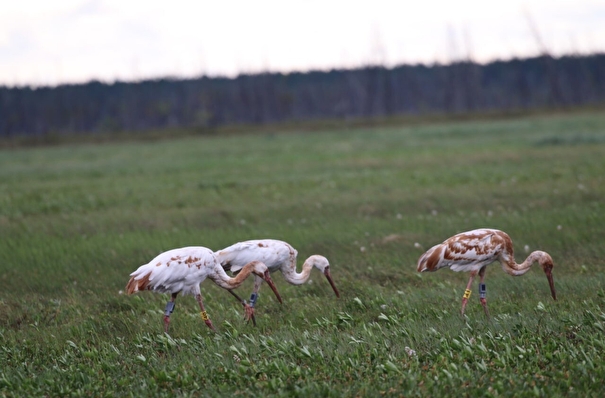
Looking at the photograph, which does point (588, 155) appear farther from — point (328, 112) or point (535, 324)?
→ point (328, 112)

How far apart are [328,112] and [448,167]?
91987 mm

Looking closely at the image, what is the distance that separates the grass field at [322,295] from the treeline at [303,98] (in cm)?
8333

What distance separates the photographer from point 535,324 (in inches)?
284

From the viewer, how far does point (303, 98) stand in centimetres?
11650

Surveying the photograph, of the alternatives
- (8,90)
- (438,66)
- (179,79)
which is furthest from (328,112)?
(8,90)

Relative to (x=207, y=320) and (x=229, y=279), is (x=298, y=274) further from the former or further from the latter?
(x=207, y=320)

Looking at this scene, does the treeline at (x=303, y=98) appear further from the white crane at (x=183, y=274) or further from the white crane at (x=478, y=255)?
the white crane at (x=183, y=274)

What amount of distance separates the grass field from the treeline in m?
83.3

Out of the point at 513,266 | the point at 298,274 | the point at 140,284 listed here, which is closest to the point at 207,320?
the point at 140,284

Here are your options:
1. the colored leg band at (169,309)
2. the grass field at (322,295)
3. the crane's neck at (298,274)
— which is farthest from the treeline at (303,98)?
the colored leg band at (169,309)

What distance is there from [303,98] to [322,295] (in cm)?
10840

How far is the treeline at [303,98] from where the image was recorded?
A: 343ft

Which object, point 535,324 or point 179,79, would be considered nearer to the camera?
point 535,324

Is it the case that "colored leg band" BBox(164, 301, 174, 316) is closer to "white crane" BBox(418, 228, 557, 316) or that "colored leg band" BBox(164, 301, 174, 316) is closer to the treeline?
"white crane" BBox(418, 228, 557, 316)
